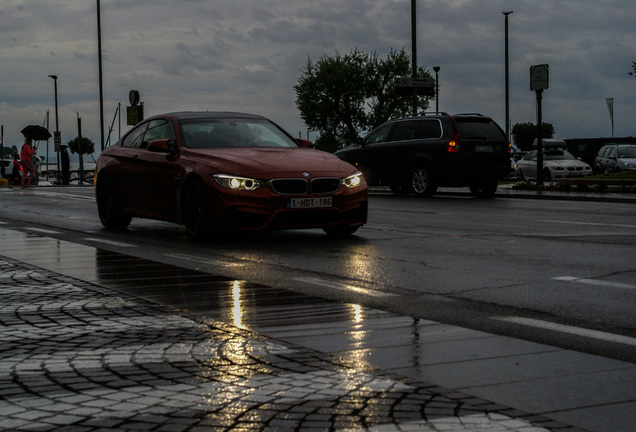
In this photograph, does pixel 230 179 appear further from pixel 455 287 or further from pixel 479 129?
pixel 479 129

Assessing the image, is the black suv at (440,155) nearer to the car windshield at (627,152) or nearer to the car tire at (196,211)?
the car tire at (196,211)

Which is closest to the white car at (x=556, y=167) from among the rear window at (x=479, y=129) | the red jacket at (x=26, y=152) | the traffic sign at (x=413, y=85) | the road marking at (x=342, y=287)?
the traffic sign at (x=413, y=85)

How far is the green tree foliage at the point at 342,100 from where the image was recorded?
73.6 meters

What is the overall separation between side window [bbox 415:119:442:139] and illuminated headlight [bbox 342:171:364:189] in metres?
11.0

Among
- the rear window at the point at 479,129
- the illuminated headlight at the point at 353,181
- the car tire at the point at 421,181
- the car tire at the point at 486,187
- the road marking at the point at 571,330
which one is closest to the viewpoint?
the road marking at the point at 571,330

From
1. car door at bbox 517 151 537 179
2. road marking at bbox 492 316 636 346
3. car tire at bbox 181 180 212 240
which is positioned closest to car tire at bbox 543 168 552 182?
car door at bbox 517 151 537 179

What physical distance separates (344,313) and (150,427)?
2628 mm

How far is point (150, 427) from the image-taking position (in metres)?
3.25

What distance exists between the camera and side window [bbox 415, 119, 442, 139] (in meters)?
22.0

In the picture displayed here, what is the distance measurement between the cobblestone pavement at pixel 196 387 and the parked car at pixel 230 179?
16.6 ft

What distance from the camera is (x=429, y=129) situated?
22.2 meters

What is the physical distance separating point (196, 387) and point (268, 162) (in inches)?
278

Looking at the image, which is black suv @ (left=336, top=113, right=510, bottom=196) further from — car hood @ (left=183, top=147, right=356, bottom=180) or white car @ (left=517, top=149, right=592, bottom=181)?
white car @ (left=517, top=149, right=592, bottom=181)

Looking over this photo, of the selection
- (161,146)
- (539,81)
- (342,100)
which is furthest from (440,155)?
(342,100)
